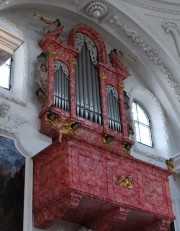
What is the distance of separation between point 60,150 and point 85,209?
1.24 meters

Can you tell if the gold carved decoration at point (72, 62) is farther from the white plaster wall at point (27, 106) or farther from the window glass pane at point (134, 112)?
the window glass pane at point (134, 112)

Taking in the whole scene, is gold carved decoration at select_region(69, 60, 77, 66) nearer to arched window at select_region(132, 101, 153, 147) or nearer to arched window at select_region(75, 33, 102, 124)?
arched window at select_region(75, 33, 102, 124)

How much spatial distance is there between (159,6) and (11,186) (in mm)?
6996

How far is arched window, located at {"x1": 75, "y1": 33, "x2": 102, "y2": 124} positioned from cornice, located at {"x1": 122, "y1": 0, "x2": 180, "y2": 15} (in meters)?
1.76

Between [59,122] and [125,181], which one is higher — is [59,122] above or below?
above

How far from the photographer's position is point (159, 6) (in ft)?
44.4

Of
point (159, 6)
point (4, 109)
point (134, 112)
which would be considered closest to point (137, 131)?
point (134, 112)

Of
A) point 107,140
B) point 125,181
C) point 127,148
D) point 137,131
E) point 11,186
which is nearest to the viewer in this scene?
point 11,186

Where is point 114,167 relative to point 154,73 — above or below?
below

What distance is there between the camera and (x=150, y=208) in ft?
31.9

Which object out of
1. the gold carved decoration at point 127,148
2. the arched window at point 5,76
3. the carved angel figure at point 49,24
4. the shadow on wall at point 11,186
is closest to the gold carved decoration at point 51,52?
the carved angel figure at point 49,24

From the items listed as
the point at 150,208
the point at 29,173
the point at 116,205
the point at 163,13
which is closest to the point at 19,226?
the point at 29,173

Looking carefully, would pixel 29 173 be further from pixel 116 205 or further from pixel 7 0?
pixel 7 0

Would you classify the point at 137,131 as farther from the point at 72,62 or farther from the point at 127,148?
the point at 72,62
